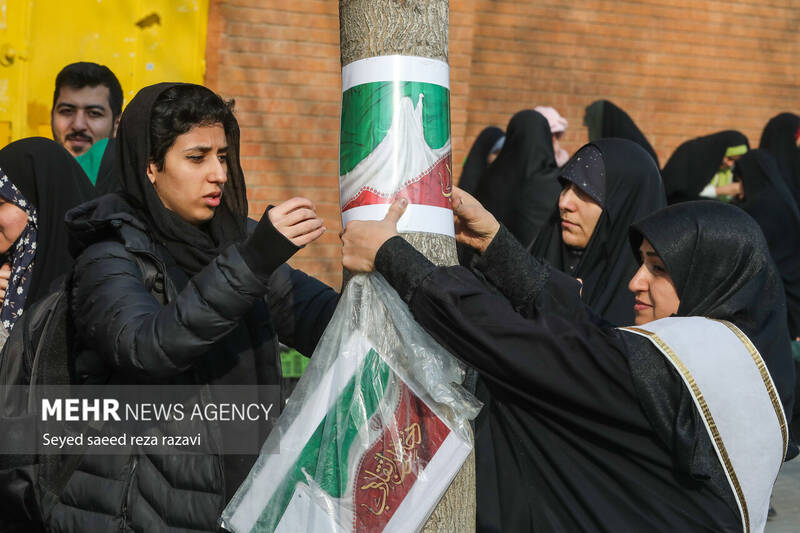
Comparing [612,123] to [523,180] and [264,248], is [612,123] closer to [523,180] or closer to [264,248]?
[523,180]

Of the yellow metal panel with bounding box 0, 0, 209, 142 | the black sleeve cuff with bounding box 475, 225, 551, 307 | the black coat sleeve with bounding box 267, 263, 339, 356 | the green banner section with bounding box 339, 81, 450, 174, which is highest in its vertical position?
the yellow metal panel with bounding box 0, 0, 209, 142

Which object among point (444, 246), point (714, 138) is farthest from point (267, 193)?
point (444, 246)

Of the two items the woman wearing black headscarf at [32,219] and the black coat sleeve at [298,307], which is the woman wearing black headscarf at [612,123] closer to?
the woman wearing black headscarf at [32,219]

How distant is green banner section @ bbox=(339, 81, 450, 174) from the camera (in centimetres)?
216

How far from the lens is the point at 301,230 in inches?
84.4

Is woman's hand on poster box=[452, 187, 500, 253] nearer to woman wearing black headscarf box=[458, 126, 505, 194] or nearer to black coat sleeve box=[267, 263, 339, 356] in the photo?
black coat sleeve box=[267, 263, 339, 356]

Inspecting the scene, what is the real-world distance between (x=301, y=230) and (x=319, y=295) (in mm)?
542

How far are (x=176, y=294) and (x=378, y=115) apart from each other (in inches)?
25.6

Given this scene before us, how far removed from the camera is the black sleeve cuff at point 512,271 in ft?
7.97

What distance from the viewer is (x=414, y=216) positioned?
7.13 ft

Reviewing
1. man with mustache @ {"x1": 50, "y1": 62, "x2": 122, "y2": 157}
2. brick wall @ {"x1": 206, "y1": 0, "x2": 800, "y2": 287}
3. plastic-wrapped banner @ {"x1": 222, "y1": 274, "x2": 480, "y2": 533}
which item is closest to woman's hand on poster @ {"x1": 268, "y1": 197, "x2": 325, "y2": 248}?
plastic-wrapped banner @ {"x1": 222, "y1": 274, "x2": 480, "y2": 533}

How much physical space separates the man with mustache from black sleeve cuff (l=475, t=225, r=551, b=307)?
128 inches

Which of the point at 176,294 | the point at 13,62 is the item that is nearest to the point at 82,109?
the point at 13,62

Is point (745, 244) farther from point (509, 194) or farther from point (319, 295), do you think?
point (509, 194)
